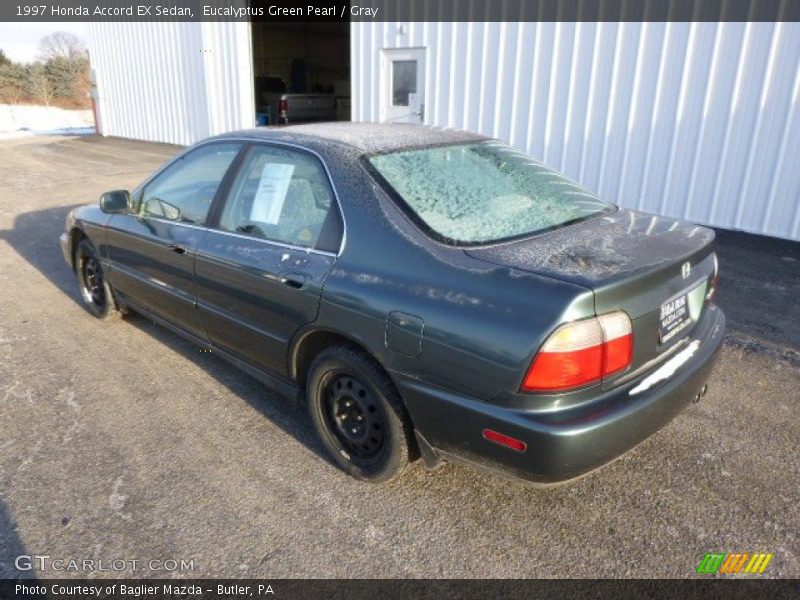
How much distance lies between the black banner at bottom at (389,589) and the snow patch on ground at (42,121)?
20697 millimetres

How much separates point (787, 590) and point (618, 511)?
0.62m

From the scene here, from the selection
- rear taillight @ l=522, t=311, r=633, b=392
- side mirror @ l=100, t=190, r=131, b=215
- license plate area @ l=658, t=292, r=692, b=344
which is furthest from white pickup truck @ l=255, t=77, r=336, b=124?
rear taillight @ l=522, t=311, r=633, b=392

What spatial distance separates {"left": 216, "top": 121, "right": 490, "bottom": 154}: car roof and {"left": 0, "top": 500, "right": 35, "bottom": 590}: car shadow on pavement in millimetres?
2124

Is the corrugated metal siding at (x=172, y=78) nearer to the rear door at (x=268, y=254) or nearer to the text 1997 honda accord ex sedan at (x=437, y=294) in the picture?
the text 1997 honda accord ex sedan at (x=437, y=294)

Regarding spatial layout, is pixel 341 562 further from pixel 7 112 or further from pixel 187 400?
pixel 7 112

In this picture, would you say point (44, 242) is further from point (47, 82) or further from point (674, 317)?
point (47, 82)

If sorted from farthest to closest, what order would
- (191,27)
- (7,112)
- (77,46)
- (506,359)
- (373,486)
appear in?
(77,46) → (7,112) → (191,27) → (373,486) → (506,359)

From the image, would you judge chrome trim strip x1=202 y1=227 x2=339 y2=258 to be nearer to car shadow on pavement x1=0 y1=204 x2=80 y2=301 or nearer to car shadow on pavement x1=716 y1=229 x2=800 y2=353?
car shadow on pavement x1=0 y1=204 x2=80 y2=301

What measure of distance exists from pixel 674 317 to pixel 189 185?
2.78m

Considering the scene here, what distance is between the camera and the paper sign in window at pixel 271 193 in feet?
9.62

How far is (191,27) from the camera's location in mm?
13609

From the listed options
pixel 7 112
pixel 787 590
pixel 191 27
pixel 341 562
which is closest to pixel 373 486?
pixel 341 562

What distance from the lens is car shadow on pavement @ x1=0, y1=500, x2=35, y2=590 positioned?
2.22m
